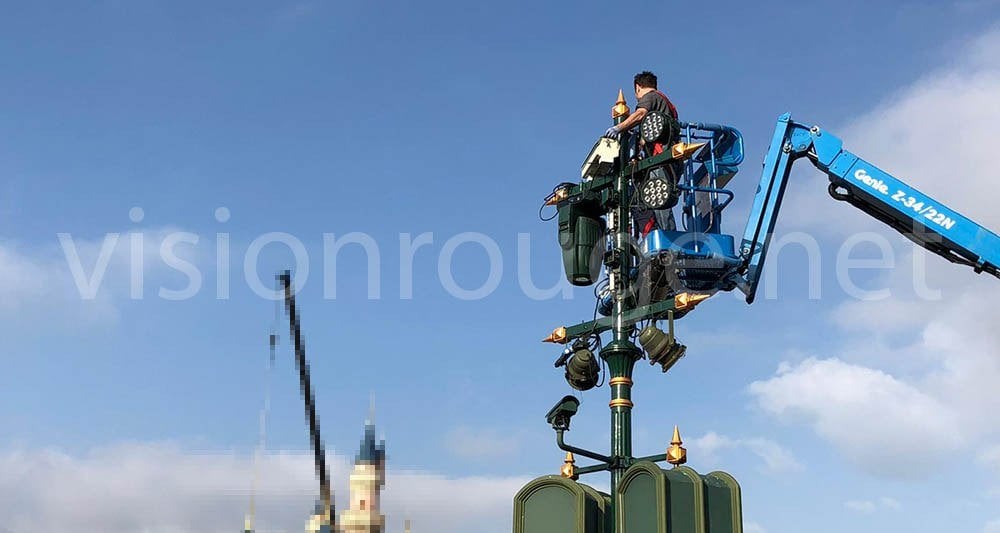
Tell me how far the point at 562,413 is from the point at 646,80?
5085 mm

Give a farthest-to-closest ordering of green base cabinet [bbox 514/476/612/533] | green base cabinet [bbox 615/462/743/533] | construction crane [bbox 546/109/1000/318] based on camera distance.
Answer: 1. construction crane [bbox 546/109/1000/318]
2. green base cabinet [bbox 514/476/612/533]
3. green base cabinet [bbox 615/462/743/533]

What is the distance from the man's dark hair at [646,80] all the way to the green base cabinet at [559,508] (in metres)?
6.52

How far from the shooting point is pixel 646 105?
1309 cm

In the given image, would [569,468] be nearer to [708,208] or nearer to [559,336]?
[559,336]

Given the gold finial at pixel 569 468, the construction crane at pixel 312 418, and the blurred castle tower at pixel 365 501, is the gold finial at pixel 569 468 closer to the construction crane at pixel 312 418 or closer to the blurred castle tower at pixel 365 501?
the construction crane at pixel 312 418

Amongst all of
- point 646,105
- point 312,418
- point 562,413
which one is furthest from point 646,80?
point 312,418

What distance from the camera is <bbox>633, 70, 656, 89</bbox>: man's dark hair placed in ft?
44.7

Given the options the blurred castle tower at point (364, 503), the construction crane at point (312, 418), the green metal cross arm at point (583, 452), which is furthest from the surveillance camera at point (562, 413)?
the blurred castle tower at point (364, 503)

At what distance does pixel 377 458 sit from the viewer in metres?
28.5

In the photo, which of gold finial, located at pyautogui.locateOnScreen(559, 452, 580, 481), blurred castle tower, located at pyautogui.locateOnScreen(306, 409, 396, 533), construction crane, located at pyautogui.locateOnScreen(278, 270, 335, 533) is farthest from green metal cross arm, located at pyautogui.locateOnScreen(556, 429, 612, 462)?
blurred castle tower, located at pyautogui.locateOnScreen(306, 409, 396, 533)

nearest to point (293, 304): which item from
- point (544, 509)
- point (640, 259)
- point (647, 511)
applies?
point (640, 259)

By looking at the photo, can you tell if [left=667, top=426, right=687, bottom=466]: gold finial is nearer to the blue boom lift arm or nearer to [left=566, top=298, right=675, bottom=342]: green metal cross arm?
[left=566, top=298, right=675, bottom=342]: green metal cross arm

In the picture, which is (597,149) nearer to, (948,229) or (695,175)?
(695,175)

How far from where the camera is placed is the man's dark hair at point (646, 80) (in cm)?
1362
